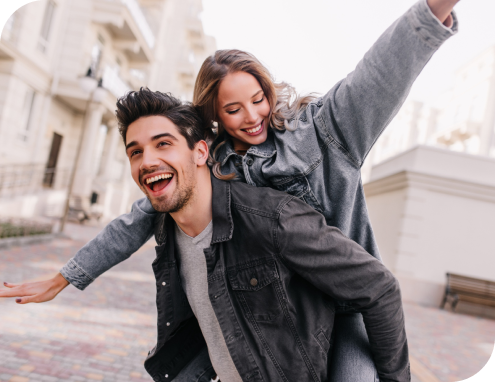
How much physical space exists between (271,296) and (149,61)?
72.8 ft

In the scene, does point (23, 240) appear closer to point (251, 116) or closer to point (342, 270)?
point (251, 116)

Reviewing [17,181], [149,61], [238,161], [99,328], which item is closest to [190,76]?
[149,61]

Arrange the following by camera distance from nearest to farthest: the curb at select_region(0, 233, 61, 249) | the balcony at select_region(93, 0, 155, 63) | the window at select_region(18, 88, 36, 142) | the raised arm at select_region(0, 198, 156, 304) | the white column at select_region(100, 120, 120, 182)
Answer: the raised arm at select_region(0, 198, 156, 304)
the curb at select_region(0, 233, 61, 249)
the window at select_region(18, 88, 36, 142)
the balcony at select_region(93, 0, 155, 63)
the white column at select_region(100, 120, 120, 182)

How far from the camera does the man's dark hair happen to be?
7.31ft

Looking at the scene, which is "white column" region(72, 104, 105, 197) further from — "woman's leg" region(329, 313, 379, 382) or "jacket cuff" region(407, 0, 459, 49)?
"jacket cuff" region(407, 0, 459, 49)

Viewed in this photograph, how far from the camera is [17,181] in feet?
47.8

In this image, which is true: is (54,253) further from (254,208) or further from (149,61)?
(149,61)

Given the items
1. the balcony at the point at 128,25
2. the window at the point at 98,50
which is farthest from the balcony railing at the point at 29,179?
the balcony at the point at 128,25

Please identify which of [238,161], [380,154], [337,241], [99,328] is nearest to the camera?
[337,241]

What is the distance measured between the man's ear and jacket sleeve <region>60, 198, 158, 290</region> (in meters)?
0.42

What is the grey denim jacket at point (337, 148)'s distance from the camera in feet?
5.12

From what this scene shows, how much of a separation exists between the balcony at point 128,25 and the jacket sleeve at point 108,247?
17.2m

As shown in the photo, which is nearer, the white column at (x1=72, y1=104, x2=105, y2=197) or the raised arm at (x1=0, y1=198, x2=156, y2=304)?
the raised arm at (x1=0, y1=198, x2=156, y2=304)


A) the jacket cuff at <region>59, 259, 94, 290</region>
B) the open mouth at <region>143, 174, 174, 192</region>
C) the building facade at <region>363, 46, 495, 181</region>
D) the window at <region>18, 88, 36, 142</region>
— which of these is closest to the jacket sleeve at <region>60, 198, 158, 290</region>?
the jacket cuff at <region>59, 259, 94, 290</region>
